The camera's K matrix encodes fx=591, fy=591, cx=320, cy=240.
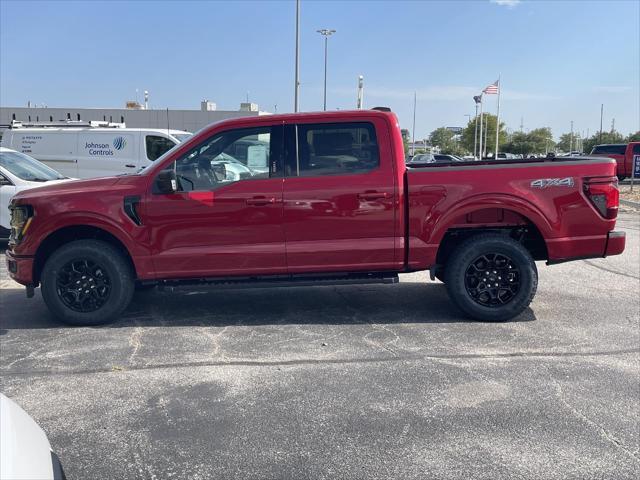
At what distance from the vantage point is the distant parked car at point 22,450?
175cm

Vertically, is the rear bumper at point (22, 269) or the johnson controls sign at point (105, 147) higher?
the johnson controls sign at point (105, 147)

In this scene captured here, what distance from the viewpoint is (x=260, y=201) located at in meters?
5.51

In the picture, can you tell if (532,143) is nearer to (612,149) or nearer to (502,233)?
(612,149)

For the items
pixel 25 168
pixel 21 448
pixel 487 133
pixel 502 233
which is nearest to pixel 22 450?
pixel 21 448

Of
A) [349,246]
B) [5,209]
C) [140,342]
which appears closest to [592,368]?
[349,246]

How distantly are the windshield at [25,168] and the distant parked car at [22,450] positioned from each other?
8.39 meters

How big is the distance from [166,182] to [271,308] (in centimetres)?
181

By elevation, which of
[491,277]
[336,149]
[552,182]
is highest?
[336,149]

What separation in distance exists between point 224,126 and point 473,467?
3.81 m

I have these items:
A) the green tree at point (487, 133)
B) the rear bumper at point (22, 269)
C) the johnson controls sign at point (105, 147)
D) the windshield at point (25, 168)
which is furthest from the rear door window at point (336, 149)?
the green tree at point (487, 133)

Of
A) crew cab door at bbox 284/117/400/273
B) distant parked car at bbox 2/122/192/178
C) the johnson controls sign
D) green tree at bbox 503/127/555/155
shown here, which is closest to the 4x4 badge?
crew cab door at bbox 284/117/400/273

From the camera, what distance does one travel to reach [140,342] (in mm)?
5254

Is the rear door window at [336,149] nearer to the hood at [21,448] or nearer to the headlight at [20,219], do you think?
the headlight at [20,219]

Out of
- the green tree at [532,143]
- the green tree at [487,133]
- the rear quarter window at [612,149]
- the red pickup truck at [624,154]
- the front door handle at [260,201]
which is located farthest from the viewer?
the green tree at [532,143]
